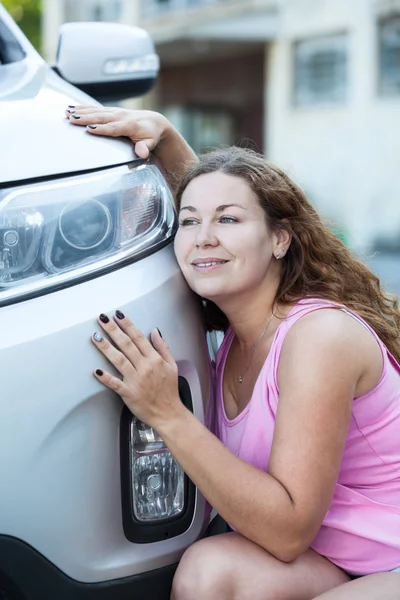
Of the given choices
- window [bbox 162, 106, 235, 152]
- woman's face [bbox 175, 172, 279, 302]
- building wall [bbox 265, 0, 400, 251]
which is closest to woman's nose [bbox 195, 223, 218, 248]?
woman's face [bbox 175, 172, 279, 302]

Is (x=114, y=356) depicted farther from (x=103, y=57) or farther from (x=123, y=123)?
(x=103, y=57)

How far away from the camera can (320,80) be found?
17016mm

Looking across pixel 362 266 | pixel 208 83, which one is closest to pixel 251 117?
pixel 208 83

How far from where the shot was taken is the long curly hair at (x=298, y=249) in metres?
2.11

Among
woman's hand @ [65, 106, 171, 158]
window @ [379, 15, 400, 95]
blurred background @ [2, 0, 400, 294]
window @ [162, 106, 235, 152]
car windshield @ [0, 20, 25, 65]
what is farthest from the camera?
window @ [162, 106, 235, 152]

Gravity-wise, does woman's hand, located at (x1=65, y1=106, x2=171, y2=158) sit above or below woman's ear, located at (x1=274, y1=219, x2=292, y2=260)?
above

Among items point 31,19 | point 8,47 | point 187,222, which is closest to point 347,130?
point 8,47

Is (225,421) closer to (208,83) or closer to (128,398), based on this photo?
(128,398)

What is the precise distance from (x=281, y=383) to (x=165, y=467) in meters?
0.29

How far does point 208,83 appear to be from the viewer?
2150cm

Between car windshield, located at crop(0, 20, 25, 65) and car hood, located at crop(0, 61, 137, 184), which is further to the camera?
car windshield, located at crop(0, 20, 25, 65)

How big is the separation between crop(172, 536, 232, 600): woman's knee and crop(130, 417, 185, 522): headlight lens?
9 cm

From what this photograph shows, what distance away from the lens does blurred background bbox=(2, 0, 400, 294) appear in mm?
15891

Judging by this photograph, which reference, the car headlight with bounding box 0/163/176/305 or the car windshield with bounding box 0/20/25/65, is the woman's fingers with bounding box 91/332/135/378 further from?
the car windshield with bounding box 0/20/25/65
